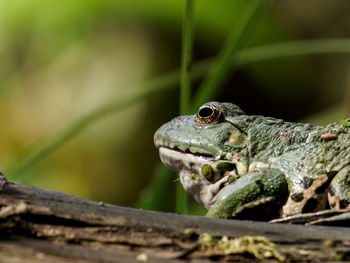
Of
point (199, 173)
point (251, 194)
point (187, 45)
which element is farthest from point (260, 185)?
point (187, 45)

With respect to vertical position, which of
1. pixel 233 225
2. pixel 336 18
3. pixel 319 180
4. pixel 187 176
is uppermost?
pixel 233 225

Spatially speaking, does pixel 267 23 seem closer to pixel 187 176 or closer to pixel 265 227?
pixel 187 176

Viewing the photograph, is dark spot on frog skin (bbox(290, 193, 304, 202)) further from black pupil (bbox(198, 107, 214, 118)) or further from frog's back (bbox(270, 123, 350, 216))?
black pupil (bbox(198, 107, 214, 118))

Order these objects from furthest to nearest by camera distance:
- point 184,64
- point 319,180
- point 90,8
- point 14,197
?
point 90,8 → point 184,64 → point 319,180 → point 14,197

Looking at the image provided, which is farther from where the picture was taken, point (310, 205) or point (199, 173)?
point (199, 173)

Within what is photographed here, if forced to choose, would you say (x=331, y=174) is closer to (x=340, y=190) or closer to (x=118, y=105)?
(x=340, y=190)

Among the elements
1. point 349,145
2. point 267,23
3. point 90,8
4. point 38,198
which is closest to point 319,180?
point 349,145
